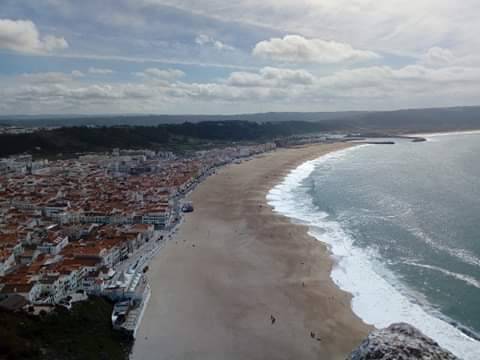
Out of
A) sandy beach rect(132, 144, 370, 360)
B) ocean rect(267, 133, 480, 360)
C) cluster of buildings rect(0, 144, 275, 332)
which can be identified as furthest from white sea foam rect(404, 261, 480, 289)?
cluster of buildings rect(0, 144, 275, 332)

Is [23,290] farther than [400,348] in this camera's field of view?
Yes

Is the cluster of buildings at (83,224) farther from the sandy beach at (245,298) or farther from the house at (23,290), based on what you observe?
the sandy beach at (245,298)

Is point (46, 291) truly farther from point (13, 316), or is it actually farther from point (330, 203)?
point (330, 203)

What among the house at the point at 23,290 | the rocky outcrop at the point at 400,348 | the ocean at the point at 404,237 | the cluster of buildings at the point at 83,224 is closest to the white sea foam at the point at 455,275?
the ocean at the point at 404,237

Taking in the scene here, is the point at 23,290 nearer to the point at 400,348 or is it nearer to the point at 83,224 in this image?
the point at 83,224

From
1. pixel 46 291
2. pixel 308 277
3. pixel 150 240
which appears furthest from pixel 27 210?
pixel 308 277

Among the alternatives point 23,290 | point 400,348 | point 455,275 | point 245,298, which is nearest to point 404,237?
point 455,275
